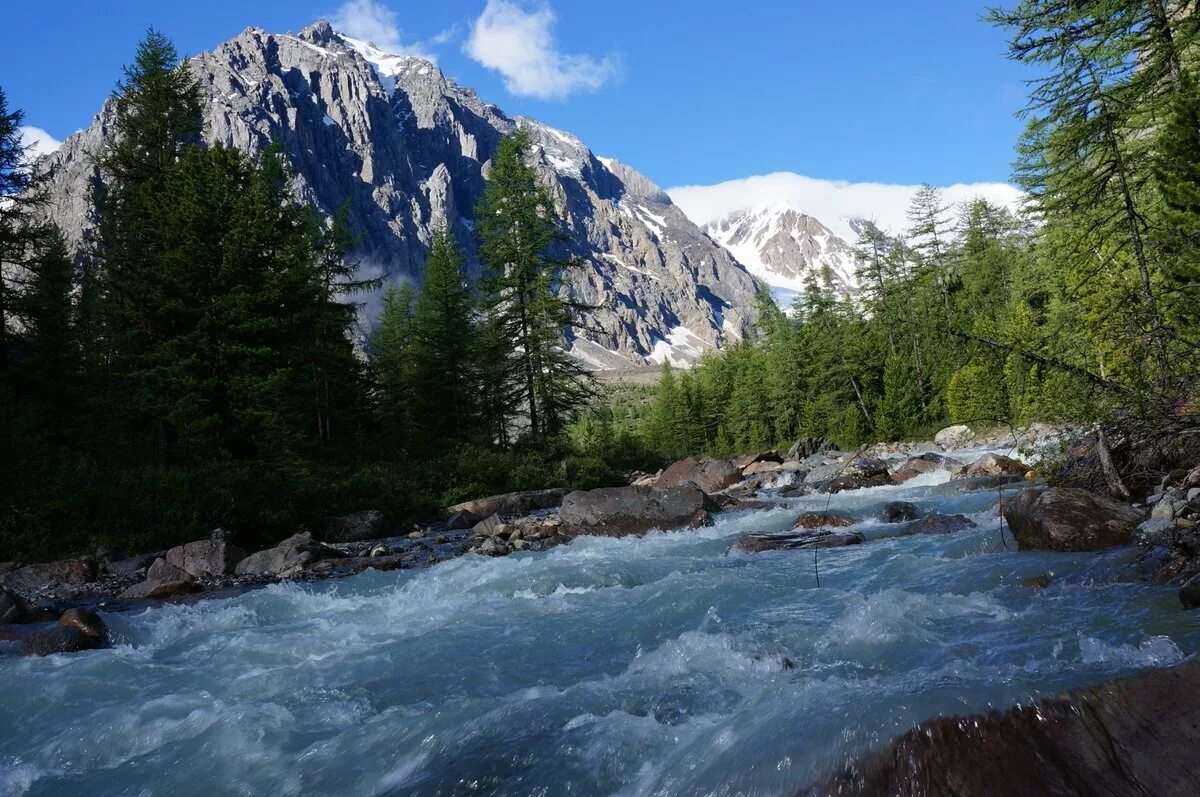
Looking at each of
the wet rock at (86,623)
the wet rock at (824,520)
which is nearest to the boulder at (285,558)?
the wet rock at (86,623)

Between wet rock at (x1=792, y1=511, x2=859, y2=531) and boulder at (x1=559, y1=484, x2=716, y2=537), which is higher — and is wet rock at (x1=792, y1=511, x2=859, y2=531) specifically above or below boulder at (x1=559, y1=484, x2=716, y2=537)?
below

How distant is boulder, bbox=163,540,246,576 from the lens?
39.0ft

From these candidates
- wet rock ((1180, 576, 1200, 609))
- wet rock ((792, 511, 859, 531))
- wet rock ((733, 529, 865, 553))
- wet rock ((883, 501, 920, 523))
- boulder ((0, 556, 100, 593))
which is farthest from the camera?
wet rock ((792, 511, 859, 531))

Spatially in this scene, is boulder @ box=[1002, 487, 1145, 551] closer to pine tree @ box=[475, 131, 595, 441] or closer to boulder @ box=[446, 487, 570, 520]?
boulder @ box=[446, 487, 570, 520]

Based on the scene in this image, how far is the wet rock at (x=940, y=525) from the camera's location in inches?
427

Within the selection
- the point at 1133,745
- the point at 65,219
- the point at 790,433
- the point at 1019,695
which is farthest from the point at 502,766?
the point at 65,219

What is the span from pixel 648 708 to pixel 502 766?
1.16 meters

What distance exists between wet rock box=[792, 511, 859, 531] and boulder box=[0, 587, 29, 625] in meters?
12.5

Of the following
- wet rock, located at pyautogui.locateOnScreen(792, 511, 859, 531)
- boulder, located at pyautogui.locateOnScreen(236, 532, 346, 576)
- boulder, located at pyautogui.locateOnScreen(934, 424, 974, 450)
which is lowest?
boulder, located at pyautogui.locateOnScreen(934, 424, 974, 450)

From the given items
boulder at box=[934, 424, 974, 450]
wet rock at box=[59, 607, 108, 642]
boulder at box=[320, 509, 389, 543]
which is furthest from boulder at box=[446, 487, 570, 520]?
boulder at box=[934, 424, 974, 450]

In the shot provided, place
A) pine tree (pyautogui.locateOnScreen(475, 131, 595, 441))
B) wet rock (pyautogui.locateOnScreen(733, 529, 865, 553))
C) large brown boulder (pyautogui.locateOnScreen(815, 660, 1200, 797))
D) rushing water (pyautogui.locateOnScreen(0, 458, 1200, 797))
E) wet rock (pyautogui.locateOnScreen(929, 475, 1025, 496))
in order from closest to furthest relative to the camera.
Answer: large brown boulder (pyautogui.locateOnScreen(815, 660, 1200, 797)) < rushing water (pyautogui.locateOnScreen(0, 458, 1200, 797)) < wet rock (pyautogui.locateOnScreen(733, 529, 865, 553)) < wet rock (pyautogui.locateOnScreen(929, 475, 1025, 496)) < pine tree (pyautogui.locateOnScreen(475, 131, 595, 441))

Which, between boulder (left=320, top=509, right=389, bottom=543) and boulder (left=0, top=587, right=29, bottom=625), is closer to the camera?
boulder (left=0, top=587, right=29, bottom=625)

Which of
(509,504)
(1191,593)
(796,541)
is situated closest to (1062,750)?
(1191,593)

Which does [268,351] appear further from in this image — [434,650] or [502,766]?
[502,766]
